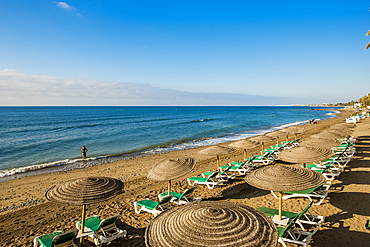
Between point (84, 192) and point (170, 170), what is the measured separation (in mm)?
2721

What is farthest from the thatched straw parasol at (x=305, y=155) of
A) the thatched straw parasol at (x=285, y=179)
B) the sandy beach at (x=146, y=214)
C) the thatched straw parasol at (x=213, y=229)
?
the thatched straw parasol at (x=213, y=229)

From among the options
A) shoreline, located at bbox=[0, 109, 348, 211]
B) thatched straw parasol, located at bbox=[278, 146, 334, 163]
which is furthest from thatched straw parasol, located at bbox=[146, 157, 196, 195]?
shoreline, located at bbox=[0, 109, 348, 211]

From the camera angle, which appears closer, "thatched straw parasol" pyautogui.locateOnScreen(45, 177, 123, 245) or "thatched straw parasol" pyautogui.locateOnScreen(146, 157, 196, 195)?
"thatched straw parasol" pyautogui.locateOnScreen(45, 177, 123, 245)

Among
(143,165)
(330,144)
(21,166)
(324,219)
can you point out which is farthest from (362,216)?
(21,166)

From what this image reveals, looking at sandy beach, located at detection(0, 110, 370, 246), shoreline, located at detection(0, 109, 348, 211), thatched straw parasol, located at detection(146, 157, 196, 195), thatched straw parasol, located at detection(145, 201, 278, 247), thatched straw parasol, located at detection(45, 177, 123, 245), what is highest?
thatched straw parasol, located at detection(145, 201, 278, 247)

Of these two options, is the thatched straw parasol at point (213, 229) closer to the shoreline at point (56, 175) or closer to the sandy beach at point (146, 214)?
the sandy beach at point (146, 214)

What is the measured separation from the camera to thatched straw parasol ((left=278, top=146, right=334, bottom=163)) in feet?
21.7

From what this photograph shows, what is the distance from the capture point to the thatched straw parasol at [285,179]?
4.45m

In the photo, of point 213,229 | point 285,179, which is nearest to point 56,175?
point 213,229

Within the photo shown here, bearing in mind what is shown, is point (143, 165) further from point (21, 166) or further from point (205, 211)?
point (205, 211)

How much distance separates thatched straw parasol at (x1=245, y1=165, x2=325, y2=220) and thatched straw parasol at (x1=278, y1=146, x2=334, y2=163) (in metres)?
1.72

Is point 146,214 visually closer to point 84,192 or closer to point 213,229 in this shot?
point 84,192

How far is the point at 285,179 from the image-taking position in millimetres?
4574

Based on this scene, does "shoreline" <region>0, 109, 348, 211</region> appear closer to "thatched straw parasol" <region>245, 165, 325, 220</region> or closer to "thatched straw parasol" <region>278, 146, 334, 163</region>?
"thatched straw parasol" <region>278, 146, 334, 163</region>
